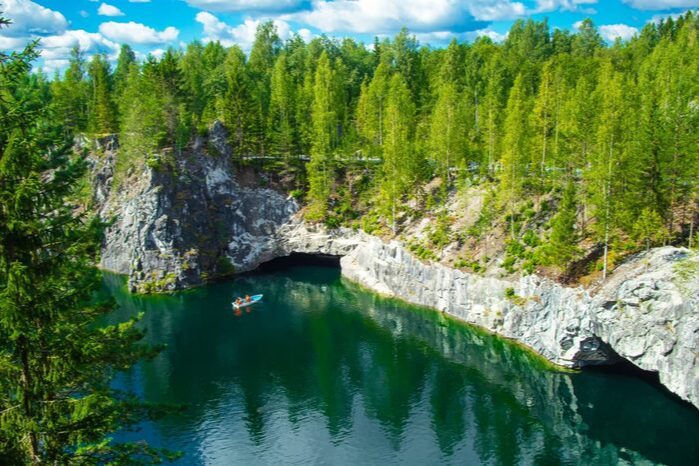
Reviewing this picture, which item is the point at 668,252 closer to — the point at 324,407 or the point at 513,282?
the point at 513,282

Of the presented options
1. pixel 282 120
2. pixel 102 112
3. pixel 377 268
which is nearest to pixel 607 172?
pixel 377 268

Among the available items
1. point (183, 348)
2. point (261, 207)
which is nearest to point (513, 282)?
point (183, 348)

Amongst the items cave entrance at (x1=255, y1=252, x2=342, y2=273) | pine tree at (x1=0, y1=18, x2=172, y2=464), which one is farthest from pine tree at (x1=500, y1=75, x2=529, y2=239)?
pine tree at (x1=0, y1=18, x2=172, y2=464)

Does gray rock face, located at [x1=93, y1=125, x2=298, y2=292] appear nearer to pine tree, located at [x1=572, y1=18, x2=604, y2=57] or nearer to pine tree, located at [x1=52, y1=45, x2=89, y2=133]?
pine tree, located at [x1=52, y1=45, x2=89, y2=133]

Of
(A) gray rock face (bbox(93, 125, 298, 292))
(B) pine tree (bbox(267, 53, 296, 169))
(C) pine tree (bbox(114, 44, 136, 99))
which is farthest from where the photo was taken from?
(C) pine tree (bbox(114, 44, 136, 99))

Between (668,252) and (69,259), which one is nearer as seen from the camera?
(69,259)

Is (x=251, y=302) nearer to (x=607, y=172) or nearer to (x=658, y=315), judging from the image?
(x=607, y=172)
